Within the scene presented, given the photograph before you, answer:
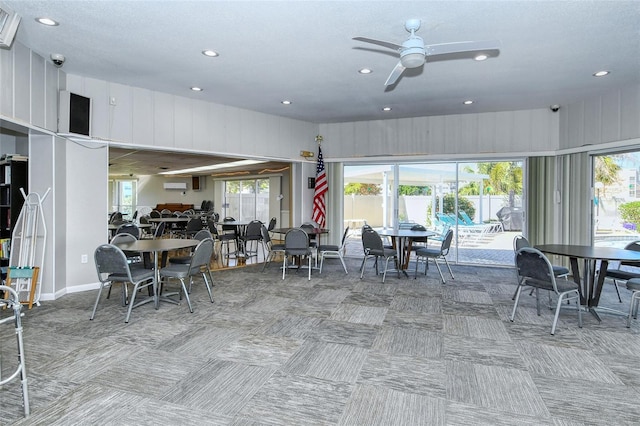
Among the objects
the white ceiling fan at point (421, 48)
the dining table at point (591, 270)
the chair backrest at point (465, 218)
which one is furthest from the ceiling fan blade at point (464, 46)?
the chair backrest at point (465, 218)

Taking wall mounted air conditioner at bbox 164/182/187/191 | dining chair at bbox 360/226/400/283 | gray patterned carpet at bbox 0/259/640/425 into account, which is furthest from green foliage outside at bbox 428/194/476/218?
wall mounted air conditioner at bbox 164/182/187/191

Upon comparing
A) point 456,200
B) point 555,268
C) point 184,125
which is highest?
point 184,125

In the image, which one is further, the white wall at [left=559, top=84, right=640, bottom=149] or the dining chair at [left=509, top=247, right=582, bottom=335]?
the white wall at [left=559, top=84, right=640, bottom=149]

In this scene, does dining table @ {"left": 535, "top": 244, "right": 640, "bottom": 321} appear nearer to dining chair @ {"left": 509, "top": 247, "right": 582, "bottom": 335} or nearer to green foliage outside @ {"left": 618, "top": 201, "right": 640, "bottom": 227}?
dining chair @ {"left": 509, "top": 247, "right": 582, "bottom": 335}

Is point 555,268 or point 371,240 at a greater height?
point 371,240

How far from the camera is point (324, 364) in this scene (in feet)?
9.82

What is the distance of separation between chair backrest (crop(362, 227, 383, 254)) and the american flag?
211cm

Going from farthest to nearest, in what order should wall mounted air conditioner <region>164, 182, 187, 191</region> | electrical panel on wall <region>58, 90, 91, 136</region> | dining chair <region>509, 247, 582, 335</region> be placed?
wall mounted air conditioner <region>164, 182, 187, 191</region> → electrical panel on wall <region>58, 90, 91, 136</region> → dining chair <region>509, 247, 582, 335</region>

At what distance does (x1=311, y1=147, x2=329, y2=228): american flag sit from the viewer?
8.20 meters

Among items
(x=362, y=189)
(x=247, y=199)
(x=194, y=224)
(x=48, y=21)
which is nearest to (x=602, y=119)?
(x=362, y=189)

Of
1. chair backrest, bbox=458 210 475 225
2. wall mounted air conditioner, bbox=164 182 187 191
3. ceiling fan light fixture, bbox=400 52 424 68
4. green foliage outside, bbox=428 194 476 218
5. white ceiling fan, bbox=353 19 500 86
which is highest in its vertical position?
white ceiling fan, bbox=353 19 500 86

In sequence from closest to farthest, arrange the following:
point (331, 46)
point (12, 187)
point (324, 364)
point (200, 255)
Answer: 1. point (324, 364)
2. point (331, 46)
3. point (200, 255)
4. point (12, 187)

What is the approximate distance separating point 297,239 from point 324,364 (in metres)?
3.24

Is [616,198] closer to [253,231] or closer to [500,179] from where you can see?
[500,179]
